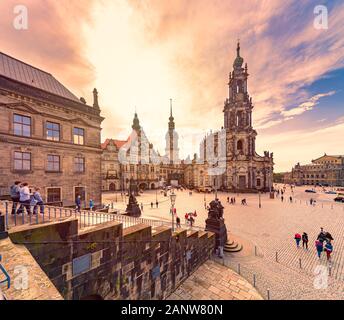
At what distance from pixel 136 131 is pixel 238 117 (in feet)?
131

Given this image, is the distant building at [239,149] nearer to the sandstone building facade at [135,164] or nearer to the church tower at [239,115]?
the church tower at [239,115]

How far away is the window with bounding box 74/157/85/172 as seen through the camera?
17.3 metres

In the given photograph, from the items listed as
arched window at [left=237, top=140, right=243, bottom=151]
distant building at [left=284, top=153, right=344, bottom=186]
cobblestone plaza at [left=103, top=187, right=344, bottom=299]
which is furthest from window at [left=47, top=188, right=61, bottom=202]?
distant building at [left=284, top=153, right=344, bottom=186]

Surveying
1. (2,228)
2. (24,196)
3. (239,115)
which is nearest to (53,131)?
(24,196)

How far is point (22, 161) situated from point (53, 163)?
2.30m

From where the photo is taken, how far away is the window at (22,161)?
13502 millimetres

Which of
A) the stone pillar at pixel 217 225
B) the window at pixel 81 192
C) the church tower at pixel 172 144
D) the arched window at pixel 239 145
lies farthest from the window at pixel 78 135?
the church tower at pixel 172 144

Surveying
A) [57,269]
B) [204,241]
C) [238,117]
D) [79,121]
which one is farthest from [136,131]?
[57,269]

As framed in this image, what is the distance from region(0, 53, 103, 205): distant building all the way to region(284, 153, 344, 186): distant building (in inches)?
4532

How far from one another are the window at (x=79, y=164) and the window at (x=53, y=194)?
8.74ft

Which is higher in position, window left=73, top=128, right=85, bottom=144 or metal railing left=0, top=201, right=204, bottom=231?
window left=73, top=128, right=85, bottom=144

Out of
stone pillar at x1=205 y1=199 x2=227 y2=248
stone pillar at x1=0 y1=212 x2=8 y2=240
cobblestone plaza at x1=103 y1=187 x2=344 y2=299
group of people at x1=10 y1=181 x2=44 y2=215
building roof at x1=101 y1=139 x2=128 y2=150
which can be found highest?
building roof at x1=101 y1=139 x2=128 y2=150

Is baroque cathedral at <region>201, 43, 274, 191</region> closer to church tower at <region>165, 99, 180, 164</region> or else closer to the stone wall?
church tower at <region>165, 99, 180, 164</region>

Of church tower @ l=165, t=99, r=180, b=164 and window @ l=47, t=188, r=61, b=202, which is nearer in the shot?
window @ l=47, t=188, r=61, b=202
